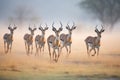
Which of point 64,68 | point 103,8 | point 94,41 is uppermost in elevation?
point 103,8

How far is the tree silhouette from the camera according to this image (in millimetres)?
3939

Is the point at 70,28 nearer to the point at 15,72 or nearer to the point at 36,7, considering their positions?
the point at 36,7

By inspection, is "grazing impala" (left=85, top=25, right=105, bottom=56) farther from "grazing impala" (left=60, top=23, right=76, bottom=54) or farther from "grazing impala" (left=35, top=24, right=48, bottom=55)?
"grazing impala" (left=35, top=24, right=48, bottom=55)

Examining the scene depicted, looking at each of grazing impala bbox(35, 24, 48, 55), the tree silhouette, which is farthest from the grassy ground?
the tree silhouette

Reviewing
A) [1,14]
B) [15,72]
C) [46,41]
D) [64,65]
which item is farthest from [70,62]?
[1,14]

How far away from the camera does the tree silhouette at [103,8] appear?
3939mm

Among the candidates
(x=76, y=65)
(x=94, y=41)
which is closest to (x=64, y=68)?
(x=76, y=65)

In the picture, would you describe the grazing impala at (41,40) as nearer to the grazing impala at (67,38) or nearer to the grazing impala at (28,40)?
the grazing impala at (28,40)

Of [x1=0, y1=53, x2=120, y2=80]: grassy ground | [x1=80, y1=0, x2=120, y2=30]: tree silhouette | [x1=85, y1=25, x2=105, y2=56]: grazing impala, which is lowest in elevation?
[x1=0, y1=53, x2=120, y2=80]: grassy ground

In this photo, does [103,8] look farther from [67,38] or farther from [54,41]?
[54,41]

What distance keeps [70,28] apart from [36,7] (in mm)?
407

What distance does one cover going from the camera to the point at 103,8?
395 centimetres

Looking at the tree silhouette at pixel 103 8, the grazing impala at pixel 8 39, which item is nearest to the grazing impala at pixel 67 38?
the tree silhouette at pixel 103 8

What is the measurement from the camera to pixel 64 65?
12.9 feet
